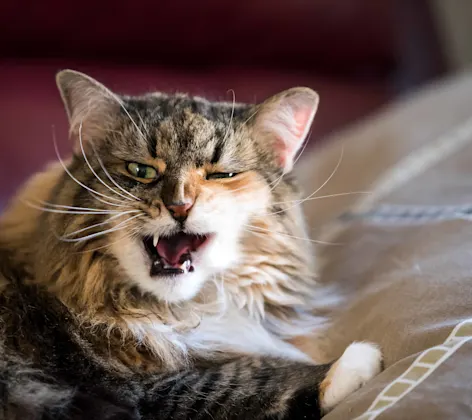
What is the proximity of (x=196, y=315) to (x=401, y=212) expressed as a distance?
74cm

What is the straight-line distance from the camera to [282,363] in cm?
111

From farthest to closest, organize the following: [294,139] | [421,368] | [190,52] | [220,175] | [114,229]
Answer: [190,52]
[294,139]
[220,175]
[114,229]
[421,368]

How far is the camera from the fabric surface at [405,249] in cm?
91

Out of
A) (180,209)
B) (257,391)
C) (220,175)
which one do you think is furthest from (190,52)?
(257,391)

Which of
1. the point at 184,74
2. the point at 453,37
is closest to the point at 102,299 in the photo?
the point at 184,74

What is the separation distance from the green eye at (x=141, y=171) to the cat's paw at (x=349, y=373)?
0.48 m

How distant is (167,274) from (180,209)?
0.13m

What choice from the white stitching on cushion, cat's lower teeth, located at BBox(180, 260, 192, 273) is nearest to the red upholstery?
cat's lower teeth, located at BBox(180, 260, 192, 273)

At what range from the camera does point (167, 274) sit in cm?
112

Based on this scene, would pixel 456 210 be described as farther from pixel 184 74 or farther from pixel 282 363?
pixel 184 74

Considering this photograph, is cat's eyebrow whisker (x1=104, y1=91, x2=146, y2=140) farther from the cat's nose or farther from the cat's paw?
the cat's paw

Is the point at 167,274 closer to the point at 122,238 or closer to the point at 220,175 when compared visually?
the point at 122,238

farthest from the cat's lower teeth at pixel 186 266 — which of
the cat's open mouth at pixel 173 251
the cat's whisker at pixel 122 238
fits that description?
the cat's whisker at pixel 122 238

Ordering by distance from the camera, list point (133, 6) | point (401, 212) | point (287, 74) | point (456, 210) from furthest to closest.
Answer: point (287, 74) < point (133, 6) < point (401, 212) < point (456, 210)
